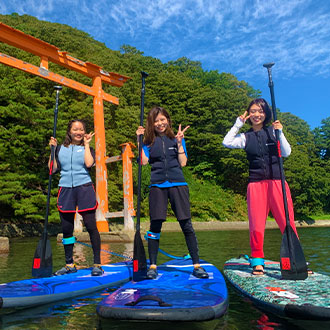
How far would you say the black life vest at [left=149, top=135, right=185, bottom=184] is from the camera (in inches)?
123

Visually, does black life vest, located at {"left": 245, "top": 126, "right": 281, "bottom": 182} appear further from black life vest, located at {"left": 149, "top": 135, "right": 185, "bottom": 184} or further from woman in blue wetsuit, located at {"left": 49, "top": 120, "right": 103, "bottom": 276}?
woman in blue wetsuit, located at {"left": 49, "top": 120, "right": 103, "bottom": 276}

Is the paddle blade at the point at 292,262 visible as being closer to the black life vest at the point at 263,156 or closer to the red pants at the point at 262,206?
the red pants at the point at 262,206

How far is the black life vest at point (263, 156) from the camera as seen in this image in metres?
3.32

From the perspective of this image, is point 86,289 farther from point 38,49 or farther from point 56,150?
point 38,49

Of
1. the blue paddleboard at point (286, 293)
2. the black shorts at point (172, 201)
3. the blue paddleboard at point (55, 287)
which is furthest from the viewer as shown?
the black shorts at point (172, 201)

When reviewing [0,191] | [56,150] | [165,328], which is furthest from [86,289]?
[0,191]

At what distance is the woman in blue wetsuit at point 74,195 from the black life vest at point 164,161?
81cm

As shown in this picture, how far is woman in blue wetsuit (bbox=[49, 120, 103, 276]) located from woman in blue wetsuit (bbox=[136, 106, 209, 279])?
28.7 inches

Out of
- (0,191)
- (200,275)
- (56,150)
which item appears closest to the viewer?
(200,275)

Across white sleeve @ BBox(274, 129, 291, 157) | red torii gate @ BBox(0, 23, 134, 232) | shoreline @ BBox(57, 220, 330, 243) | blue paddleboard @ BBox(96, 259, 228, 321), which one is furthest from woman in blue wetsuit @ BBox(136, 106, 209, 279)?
red torii gate @ BBox(0, 23, 134, 232)

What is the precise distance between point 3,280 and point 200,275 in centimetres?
221

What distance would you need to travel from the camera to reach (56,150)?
375 centimetres

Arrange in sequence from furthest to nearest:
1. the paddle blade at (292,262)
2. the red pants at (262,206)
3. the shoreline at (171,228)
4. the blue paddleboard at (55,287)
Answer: the shoreline at (171,228) < the red pants at (262,206) < the paddle blade at (292,262) < the blue paddleboard at (55,287)

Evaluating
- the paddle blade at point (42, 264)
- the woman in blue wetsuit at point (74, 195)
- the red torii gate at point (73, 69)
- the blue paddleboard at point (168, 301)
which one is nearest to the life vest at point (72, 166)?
the woman in blue wetsuit at point (74, 195)
